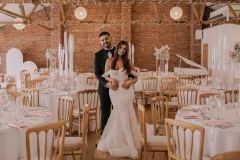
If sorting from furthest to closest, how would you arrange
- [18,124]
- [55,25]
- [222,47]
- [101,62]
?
[55,25] → [222,47] → [101,62] → [18,124]

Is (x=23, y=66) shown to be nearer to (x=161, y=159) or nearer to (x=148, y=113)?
(x=148, y=113)

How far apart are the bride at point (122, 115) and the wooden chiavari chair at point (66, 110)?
1.96 ft

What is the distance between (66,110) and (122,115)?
0.84 m

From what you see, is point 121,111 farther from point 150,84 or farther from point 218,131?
point 150,84

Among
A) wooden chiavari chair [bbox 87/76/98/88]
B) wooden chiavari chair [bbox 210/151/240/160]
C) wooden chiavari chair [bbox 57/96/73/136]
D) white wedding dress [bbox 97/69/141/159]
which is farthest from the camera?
wooden chiavari chair [bbox 87/76/98/88]

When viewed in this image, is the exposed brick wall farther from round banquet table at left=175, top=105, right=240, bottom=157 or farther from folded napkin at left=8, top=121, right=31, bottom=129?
folded napkin at left=8, top=121, right=31, bottom=129

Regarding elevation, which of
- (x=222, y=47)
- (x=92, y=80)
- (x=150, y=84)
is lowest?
(x=150, y=84)

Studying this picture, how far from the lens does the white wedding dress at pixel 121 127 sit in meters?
5.13

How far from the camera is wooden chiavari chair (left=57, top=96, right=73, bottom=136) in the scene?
487 centimetres

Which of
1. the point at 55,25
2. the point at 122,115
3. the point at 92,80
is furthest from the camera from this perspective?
the point at 55,25

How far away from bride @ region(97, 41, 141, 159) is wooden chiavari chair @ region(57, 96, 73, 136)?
60 cm

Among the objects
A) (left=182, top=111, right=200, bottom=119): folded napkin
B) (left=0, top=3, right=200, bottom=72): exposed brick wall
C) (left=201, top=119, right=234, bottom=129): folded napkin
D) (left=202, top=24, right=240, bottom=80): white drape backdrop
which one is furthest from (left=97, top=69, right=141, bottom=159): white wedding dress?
(left=0, top=3, right=200, bottom=72): exposed brick wall

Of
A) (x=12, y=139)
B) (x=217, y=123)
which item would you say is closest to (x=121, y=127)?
(x=217, y=123)

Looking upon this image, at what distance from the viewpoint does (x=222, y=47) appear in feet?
37.2
